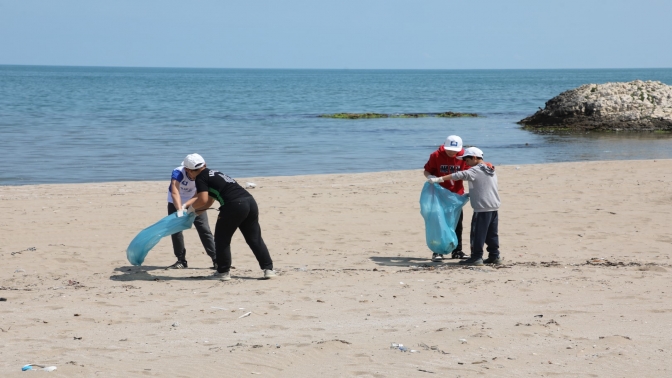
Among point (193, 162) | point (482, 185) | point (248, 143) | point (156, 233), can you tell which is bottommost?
point (248, 143)

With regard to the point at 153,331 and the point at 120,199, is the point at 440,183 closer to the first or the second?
the point at 153,331


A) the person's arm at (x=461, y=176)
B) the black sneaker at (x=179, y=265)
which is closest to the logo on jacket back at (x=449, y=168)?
the person's arm at (x=461, y=176)

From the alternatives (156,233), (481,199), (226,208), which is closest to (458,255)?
(481,199)

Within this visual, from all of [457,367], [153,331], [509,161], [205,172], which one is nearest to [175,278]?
[205,172]

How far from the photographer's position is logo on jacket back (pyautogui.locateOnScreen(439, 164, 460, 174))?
28.2ft

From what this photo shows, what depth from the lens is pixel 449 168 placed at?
28.3ft

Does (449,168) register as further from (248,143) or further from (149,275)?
(248,143)

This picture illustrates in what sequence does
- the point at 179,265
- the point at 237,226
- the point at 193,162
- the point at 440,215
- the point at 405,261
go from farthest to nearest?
the point at 405,261 → the point at 440,215 → the point at 179,265 → the point at 237,226 → the point at 193,162

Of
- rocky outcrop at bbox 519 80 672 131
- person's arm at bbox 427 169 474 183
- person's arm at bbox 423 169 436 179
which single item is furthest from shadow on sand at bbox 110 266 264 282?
rocky outcrop at bbox 519 80 672 131

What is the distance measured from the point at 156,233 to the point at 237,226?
96cm

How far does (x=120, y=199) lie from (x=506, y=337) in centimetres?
909

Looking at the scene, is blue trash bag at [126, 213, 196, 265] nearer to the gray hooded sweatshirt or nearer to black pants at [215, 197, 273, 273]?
black pants at [215, 197, 273, 273]

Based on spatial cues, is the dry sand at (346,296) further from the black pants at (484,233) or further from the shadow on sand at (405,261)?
the black pants at (484,233)

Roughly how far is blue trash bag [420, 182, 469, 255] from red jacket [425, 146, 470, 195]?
0.36 ft
